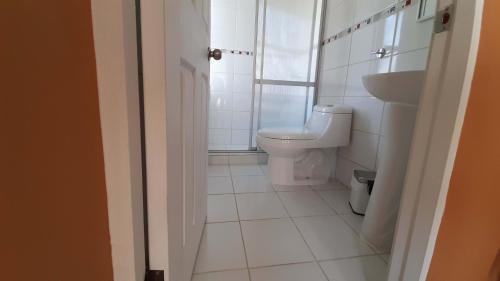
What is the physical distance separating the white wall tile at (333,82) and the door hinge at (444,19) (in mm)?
1350

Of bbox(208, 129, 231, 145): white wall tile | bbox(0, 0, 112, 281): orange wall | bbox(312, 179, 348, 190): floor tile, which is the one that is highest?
bbox(0, 0, 112, 281): orange wall

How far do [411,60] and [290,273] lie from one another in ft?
4.27

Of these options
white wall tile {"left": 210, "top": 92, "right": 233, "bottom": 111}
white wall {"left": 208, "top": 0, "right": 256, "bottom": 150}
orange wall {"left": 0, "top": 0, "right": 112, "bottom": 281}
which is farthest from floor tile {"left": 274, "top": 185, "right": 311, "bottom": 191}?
orange wall {"left": 0, "top": 0, "right": 112, "bottom": 281}

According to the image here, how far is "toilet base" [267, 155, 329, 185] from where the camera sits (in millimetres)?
1841

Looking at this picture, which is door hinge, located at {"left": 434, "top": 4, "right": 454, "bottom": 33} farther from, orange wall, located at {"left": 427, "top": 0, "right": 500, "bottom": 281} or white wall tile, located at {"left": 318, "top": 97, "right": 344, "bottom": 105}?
white wall tile, located at {"left": 318, "top": 97, "right": 344, "bottom": 105}

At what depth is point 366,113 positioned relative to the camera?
1.63 m

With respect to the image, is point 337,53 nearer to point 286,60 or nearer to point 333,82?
point 333,82

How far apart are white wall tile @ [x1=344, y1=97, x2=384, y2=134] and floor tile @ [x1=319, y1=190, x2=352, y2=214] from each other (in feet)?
1.73

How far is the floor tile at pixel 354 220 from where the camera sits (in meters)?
1.32

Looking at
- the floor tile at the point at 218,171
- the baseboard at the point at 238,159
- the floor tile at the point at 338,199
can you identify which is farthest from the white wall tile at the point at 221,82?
the floor tile at the point at 338,199

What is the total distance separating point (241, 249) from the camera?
3.55 ft

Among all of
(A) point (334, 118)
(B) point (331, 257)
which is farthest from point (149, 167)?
(A) point (334, 118)

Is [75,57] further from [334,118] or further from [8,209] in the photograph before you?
[334,118]

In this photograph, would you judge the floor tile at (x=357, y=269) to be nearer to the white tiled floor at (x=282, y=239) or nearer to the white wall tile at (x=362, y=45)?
the white tiled floor at (x=282, y=239)
